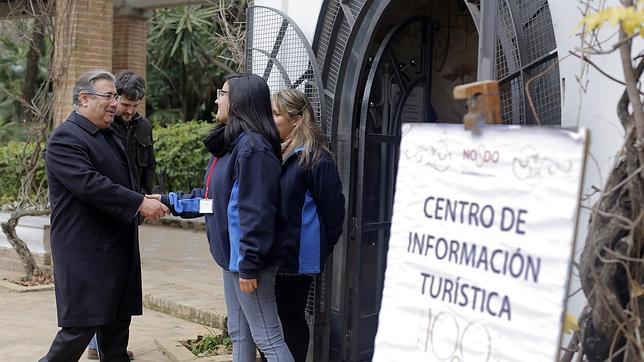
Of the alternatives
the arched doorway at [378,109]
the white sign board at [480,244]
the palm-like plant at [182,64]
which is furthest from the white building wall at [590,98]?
the palm-like plant at [182,64]

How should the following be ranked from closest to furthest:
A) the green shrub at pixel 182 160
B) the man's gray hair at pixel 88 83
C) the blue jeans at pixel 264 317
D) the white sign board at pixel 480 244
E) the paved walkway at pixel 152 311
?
the white sign board at pixel 480 244 < the blue jeans at pixel 264 317 < the man's gray hair at pixel 88 83 < the paved walkway at pixel 152 311 < the green shrub at pixel 182 160

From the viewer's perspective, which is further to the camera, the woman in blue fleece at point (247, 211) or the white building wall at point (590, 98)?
the woman in blue fleece at point (247, 211)

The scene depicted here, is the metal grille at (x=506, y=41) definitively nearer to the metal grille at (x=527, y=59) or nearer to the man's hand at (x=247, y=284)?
the metal grille at (x=527, y=59)

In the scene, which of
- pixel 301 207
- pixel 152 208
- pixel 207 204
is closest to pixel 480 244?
pixel 301 207

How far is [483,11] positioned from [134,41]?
10.9m

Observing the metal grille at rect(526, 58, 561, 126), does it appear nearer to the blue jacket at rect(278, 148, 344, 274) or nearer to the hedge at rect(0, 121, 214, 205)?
the blue jacket at rect(278, 148, 344, 274)

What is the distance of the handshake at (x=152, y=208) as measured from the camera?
438cm

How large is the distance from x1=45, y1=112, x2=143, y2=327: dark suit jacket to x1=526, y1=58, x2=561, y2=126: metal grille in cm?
217

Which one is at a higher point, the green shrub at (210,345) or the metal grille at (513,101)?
the metal grille at (513,101)

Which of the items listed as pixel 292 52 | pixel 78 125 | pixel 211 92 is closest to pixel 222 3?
pixel 292 52

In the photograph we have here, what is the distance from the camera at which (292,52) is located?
5.22 metres

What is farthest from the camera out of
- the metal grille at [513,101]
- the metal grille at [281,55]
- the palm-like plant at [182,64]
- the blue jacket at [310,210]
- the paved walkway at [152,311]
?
the palm-like plant at [182,64]

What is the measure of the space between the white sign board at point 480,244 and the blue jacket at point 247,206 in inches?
42.1

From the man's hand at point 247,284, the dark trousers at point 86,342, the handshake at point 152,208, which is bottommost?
the dark trousers at point 86,342
